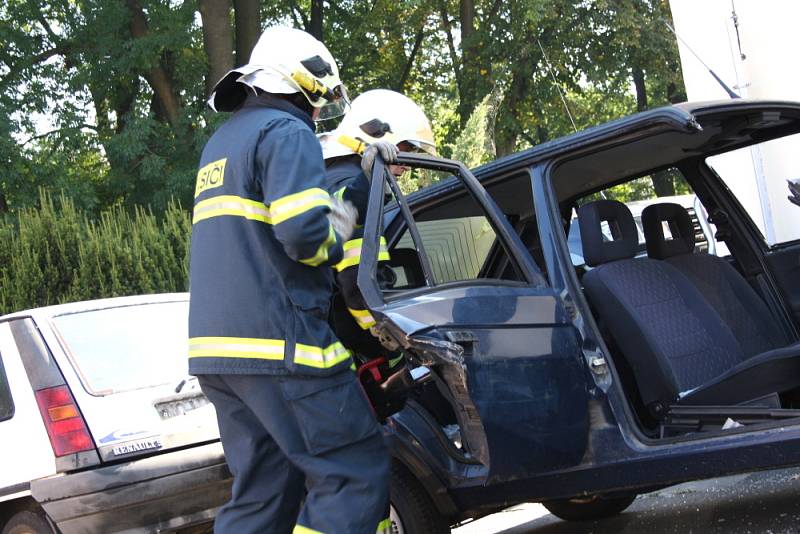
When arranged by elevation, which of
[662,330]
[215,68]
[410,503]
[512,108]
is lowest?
[410,503]

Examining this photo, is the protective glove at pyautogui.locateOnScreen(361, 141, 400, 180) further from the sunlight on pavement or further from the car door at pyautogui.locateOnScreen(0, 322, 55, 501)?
the sunlight on pavement

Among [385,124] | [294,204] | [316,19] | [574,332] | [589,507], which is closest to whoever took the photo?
[294,204]

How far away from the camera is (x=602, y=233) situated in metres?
4.55

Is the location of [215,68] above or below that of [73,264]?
above

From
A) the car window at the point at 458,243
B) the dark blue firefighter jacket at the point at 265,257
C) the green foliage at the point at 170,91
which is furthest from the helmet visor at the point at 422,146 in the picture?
the green foliage at the point at 170,91

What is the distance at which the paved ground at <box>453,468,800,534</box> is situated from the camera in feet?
15.2

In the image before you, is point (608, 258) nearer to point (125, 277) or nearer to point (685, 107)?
point (685, 107)

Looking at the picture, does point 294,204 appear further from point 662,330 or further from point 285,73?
point 662,330

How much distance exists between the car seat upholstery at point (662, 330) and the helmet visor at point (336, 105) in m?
1.18

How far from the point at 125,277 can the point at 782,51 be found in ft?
21.4

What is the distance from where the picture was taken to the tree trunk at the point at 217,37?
16.1 metres

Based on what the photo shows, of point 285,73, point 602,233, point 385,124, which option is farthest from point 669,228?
point 285,73

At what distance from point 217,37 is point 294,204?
13.6 metres

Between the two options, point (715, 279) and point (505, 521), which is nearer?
point (715, 279)
